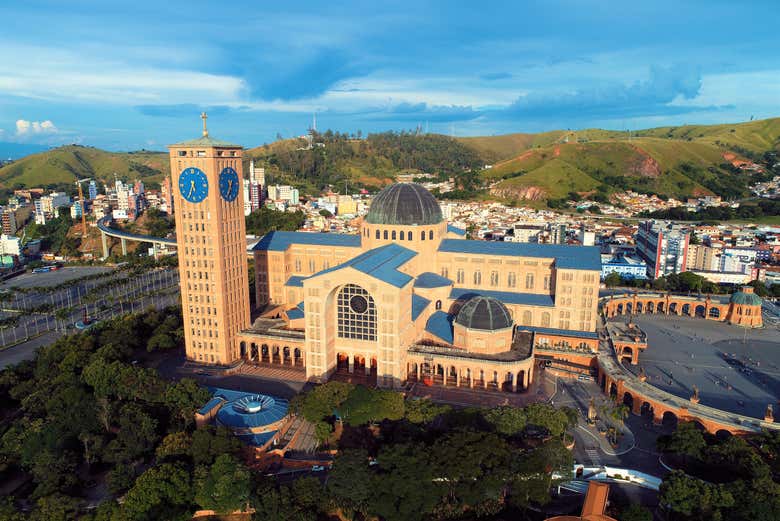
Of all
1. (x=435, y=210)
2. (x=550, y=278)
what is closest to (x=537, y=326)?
→ (x=550, y=278)

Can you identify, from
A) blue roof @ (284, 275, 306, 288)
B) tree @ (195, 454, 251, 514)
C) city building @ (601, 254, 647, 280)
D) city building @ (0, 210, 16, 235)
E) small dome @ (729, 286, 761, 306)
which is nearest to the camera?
tree @ (195, 454, 251, 514)

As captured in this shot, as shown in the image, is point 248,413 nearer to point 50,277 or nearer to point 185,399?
point 185,399

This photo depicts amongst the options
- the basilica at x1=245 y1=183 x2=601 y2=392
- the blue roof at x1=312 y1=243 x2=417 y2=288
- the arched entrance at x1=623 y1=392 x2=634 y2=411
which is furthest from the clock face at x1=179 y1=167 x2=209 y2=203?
the arched entrance at x1=623 y1=392 x2=634 y2=411

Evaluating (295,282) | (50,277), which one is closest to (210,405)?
(295,282)

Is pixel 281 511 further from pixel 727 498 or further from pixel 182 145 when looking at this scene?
pixel 182 145

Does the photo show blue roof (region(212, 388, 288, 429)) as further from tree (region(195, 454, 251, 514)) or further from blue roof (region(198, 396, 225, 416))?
tree (region(195, 454, 251, 514))

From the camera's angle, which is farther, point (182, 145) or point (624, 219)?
point (624, 219)
